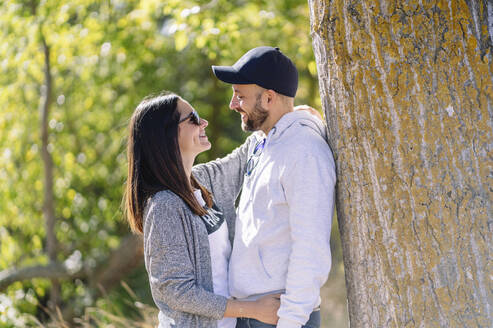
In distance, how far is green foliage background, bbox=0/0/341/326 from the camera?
6570mm

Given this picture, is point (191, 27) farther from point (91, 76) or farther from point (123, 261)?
point (123, 261)

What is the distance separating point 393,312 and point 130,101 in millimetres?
6884

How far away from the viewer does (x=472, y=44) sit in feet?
6.28

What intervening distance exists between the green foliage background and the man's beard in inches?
151

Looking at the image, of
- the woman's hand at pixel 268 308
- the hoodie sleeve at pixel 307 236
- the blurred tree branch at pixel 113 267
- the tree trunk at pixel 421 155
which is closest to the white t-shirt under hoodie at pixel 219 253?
the woman's hand at pixel 268 308

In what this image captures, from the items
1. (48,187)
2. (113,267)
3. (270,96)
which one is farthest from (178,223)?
(113,267)

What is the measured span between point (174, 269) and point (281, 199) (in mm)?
525

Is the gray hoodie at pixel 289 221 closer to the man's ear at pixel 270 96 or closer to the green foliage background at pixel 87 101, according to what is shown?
the man's ear at pixel 270 96

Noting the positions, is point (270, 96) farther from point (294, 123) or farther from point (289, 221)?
point (289, 221)

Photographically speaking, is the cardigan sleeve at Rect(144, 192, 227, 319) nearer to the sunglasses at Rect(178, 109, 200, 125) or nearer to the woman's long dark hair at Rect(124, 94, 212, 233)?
the woman's long dark hair at Rect(124, 94, 212, 233)

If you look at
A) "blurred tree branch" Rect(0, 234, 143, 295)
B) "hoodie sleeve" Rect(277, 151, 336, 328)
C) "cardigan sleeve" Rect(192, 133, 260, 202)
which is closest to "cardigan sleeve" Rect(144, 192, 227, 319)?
"hoodie sleeve" Rect(277, 151, 336, 328)

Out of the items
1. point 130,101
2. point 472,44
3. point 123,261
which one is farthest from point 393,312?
point 130,101

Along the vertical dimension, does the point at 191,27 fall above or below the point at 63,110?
above

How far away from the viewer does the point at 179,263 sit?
2.28m
